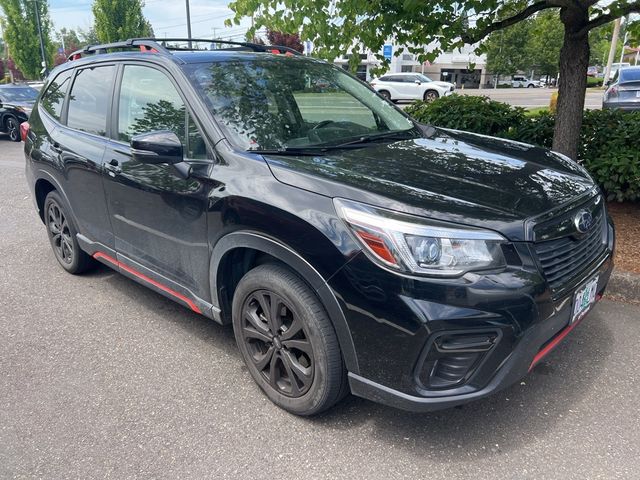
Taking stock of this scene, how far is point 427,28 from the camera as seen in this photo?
514cm

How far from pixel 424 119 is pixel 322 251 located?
4.90m

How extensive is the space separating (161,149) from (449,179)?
153 centimetres

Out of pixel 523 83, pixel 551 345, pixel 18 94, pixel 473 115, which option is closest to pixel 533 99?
pixel 18 94

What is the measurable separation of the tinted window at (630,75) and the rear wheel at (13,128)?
15673mm

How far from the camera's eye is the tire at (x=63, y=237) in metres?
4.36

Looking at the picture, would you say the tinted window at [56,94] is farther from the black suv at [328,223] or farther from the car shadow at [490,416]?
the car shadow at [490,416]

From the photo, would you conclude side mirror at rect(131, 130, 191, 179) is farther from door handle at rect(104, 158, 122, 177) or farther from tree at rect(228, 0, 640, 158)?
tree at rect(228, 0, 640, 158)

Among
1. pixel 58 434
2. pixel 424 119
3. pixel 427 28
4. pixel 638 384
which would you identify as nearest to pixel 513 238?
pixel 638 384

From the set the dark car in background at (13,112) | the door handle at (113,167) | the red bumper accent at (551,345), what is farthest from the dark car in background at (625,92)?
the dark car in background at (13,112)

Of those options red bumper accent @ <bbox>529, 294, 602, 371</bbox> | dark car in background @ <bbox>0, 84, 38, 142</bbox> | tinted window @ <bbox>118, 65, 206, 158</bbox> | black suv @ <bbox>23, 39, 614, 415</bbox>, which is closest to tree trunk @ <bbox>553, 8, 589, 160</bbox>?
black suv @ <bbox>23, 39, 614, 415</bbox>

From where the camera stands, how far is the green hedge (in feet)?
16.7

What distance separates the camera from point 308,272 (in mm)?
2367

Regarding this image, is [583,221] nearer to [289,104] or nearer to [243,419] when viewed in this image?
[289,104]

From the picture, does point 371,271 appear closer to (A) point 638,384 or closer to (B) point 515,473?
(B) point 515,473
